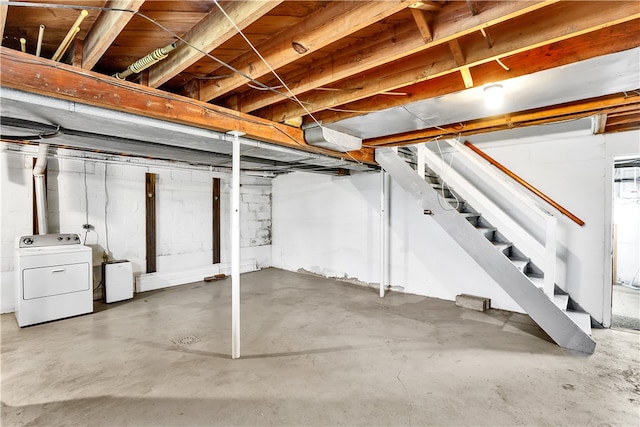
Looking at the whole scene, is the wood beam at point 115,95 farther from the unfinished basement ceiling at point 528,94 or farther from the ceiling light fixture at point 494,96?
the ceiling light fixture at point 494,96

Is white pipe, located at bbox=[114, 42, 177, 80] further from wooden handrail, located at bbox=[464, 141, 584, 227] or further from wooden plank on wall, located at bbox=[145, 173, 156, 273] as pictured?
wooden handrail, located at bbox=[464, 141, 584, 227]

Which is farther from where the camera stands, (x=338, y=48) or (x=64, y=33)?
(x=338, y=48)

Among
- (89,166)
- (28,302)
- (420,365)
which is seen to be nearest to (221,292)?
(28,302)

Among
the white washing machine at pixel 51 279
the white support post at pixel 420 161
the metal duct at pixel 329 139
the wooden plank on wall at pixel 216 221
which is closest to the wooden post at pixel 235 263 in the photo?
the metal duct at pixel 329 139

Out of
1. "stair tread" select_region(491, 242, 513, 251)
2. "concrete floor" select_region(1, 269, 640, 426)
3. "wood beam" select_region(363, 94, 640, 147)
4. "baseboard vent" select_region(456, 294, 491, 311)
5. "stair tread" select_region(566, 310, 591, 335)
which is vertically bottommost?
"concrete floor" select_region(1, 269, 640, 426)

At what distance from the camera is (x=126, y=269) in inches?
164

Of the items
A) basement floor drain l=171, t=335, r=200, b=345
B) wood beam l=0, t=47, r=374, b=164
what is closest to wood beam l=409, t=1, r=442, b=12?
wood beam l=0, t=47, r=374, b=164

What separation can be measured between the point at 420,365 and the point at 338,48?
7.96 feet

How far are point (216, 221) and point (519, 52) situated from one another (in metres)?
5.16

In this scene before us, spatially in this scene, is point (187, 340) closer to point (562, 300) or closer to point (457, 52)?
point (457, 52)

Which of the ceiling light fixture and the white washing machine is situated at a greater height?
the ceiling light fixture

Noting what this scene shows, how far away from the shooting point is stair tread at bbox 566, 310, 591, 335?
2.89 meters

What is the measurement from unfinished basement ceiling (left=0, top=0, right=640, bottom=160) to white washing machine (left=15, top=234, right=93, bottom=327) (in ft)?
6.36

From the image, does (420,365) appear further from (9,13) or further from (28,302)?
(28,302)
